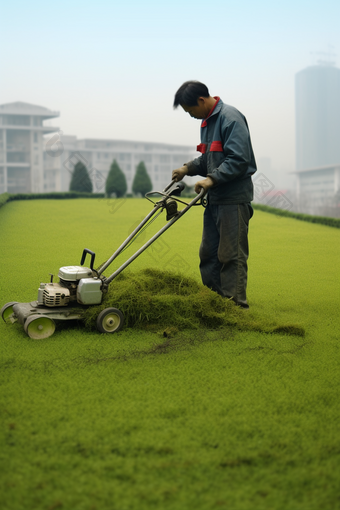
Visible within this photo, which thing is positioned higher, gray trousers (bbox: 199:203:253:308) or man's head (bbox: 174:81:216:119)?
man's head (bbox: 174:81:216:119)

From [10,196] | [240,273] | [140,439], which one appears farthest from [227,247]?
[10,196]

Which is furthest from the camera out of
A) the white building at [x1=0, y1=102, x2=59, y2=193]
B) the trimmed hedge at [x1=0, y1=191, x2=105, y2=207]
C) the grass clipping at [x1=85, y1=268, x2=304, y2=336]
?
the white building at [x1=0, y1=102, x2=59, y2=193]

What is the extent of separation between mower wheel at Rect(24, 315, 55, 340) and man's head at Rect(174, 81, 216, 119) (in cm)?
150

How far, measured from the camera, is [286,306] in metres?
3.53

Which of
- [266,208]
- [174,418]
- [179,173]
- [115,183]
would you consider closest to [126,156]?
[115,183]

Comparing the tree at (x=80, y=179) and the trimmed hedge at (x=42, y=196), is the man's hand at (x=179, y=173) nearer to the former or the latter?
the trimmed hedge at (x=42, y=196)

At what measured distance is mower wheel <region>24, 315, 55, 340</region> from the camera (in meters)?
2.59

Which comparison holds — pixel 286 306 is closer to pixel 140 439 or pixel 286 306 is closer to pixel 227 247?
pixel 227 247

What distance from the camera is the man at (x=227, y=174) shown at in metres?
2.93

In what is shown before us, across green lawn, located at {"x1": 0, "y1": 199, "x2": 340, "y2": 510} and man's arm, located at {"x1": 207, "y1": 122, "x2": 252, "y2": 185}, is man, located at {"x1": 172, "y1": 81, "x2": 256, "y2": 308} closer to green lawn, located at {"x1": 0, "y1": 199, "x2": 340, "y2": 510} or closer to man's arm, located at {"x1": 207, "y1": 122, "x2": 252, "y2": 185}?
man's arm, located at {"x1": 207, "y1": 122, "x2": 252, "y2": 185}

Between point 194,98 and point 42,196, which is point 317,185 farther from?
point 194,98

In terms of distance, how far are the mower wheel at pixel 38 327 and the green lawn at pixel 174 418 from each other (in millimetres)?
43

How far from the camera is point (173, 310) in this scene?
2.91 metres

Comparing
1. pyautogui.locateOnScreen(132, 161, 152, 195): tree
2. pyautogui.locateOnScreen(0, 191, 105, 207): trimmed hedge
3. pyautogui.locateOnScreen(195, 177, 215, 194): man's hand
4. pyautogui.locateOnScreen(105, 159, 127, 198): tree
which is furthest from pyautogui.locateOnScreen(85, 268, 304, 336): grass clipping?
pyautogui.locateOnScreen(132, 161, 152, 195): tree
